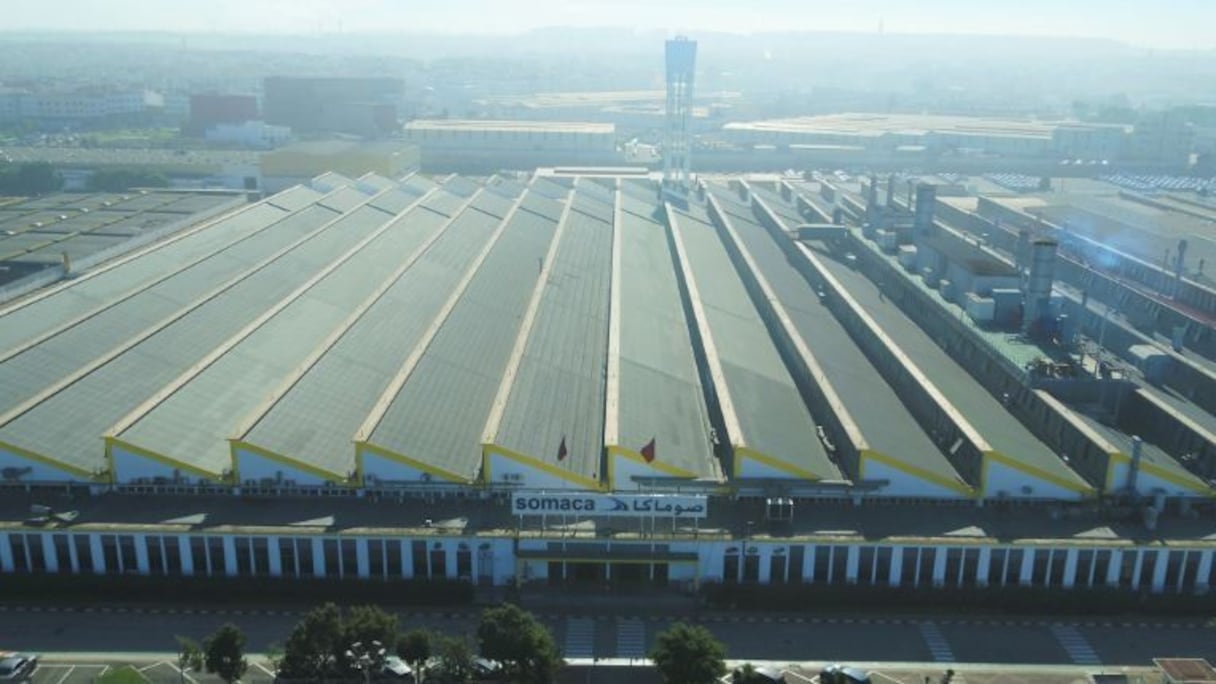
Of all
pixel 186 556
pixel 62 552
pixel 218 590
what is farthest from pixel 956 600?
pixel 62 552

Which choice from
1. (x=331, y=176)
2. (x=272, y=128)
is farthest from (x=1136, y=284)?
(x=272, y=128)

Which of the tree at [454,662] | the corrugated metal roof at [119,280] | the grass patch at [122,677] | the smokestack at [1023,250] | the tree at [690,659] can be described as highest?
the smokestack at [1023,250]

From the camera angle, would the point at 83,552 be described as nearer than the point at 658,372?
Yes

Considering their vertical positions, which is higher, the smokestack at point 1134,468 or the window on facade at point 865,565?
the smokestack at point 1134,468

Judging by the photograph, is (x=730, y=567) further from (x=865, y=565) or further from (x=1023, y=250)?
(x=1023, y=250)

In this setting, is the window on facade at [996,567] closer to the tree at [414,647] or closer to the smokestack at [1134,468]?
the smokestack at [1134,468]

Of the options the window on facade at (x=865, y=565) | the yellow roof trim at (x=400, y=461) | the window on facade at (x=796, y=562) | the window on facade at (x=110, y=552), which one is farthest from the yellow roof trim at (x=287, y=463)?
the window on facade at (x=865, y=565)
